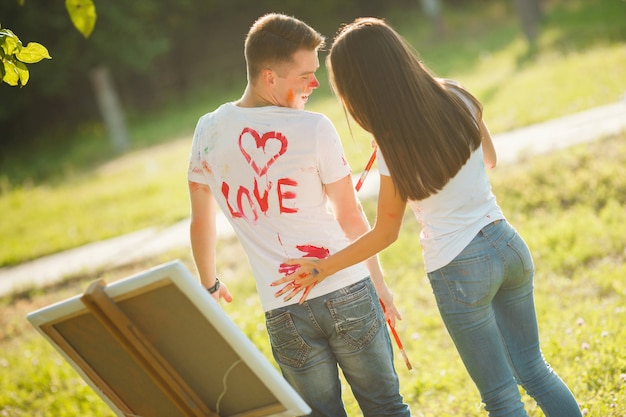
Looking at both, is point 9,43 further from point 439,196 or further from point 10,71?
point 439,196

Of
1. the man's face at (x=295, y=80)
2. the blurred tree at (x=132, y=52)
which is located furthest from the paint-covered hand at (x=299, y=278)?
the blurred tree at (x=132, y=52)

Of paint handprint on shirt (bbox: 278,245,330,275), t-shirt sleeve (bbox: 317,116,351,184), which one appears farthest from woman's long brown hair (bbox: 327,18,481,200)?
paint handprint on shirt (bbox: 278,245,330,275)

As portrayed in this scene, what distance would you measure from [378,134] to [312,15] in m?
25.9

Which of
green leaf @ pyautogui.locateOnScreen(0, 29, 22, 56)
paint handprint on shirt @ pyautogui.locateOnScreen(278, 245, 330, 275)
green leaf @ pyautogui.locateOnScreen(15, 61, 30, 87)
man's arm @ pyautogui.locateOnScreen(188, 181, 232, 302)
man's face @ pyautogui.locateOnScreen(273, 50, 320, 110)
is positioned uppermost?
green leaf @ pyautogui.locateOnScreen(0, 29, 22, 56)

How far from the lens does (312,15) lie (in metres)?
27.6

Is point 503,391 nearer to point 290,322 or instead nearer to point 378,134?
point 290,322

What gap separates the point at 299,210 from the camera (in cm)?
278

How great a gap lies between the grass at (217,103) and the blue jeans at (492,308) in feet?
11.9

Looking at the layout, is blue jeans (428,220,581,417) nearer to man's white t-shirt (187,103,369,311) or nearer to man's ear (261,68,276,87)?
man's white t-shirt (187,103,369,311)

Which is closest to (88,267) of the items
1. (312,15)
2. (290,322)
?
(290,322)

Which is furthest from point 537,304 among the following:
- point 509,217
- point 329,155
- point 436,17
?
point 436,17

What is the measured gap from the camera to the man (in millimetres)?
2748

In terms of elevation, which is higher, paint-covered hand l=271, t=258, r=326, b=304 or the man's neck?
the man's neck

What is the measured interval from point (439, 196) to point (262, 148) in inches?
26.3
